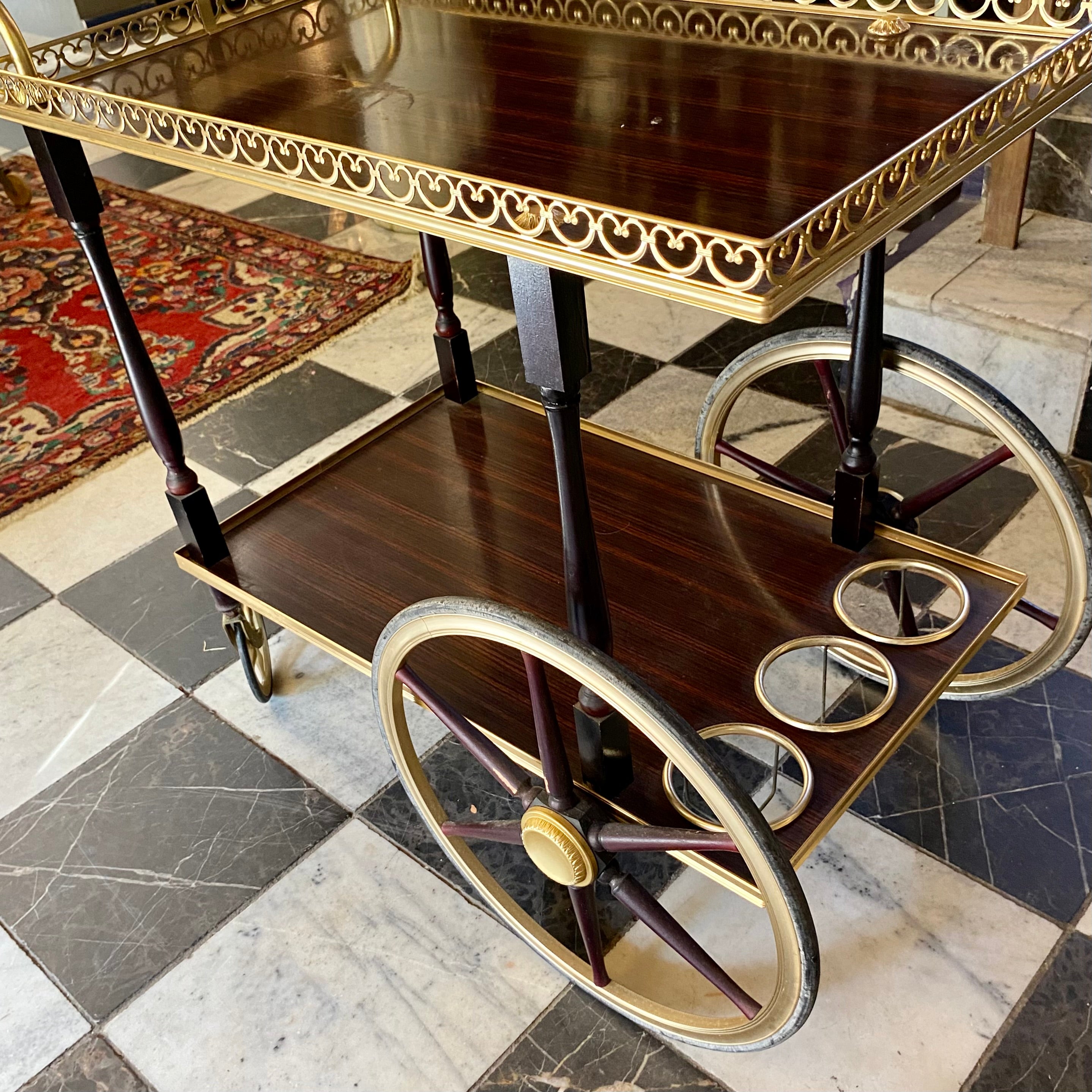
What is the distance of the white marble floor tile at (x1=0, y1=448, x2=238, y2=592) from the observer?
7.16 feet

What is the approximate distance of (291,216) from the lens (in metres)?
3.45

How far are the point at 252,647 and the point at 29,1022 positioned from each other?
58 centimetres

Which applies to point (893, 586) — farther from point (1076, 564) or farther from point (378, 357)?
point (378, 357)

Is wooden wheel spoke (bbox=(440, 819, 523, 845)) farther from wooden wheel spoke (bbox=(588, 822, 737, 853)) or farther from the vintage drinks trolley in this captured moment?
wooden wheel spoke (bbox=(588, 822, 737, 853))

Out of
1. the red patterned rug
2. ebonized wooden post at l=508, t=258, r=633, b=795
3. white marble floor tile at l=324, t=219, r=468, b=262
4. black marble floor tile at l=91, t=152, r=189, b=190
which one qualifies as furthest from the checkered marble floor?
black marble floor tile at l=91, t=152, r=189, b=190

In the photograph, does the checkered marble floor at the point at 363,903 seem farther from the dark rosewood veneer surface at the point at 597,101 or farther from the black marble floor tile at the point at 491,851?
the dark rosewood veneer surface at the point at 597,101

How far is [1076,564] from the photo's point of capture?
53.9 inches

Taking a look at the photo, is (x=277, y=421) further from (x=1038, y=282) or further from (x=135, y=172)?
(x=135, y=172)

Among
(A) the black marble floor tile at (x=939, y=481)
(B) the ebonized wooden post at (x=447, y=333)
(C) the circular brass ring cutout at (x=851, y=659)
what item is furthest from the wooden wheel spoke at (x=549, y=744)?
(A) the black marble floor tile at (x=939, y=481)

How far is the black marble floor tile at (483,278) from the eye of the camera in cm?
288

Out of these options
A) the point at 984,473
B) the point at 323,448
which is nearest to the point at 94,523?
the point at 323,448

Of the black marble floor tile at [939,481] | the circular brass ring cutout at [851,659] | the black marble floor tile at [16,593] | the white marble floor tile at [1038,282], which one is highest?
the circular brass ring cutout at [851,659]

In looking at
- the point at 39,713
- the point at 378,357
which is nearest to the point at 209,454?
the point at 378,357

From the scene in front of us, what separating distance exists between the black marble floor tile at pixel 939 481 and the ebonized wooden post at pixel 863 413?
0.49 meters
